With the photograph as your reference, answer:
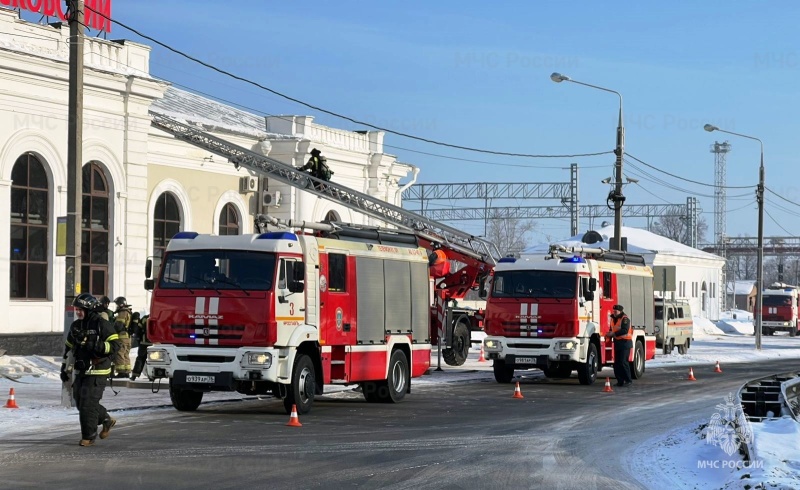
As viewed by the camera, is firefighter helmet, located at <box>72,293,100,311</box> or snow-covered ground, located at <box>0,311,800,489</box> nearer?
snow-covered ground, located at <box>0,311,800,489</box>

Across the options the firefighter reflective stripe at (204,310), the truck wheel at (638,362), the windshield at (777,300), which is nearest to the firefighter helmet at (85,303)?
the firefighter reflective stripe at (204,310)

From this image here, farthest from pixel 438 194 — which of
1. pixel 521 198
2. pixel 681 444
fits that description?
pixel 681 444

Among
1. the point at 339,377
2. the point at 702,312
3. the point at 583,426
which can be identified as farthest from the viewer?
the point at 702,312

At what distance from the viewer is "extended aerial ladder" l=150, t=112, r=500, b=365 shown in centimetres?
3400

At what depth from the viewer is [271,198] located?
44438 millimetres

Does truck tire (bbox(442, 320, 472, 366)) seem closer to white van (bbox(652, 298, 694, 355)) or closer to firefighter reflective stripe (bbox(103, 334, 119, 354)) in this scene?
white van (bbox(652, 298, 694, 355))

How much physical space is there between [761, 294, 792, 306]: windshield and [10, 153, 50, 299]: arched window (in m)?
53.4

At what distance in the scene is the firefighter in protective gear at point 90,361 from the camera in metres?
14.3

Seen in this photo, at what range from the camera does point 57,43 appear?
3250cm

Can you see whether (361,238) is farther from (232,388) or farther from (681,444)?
(681,444)

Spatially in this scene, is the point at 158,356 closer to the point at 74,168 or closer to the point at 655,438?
the point at 74,168

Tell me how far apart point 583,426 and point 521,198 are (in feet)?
246

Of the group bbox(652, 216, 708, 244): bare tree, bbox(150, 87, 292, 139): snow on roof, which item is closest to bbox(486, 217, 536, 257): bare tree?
bbox(652, 216, 708, 244): bare tree

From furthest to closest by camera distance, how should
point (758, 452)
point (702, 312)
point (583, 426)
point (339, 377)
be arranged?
point (702, 312) < point (339, 377) < point (583, 426) < point (758, 452)
